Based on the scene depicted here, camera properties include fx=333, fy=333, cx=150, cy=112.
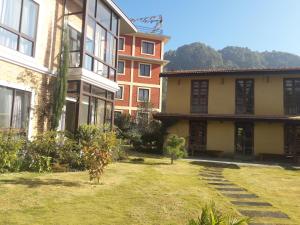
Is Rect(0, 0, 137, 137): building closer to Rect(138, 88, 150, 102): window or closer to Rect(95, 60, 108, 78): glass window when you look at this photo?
Rect(95, 60, 108, 78): glass window

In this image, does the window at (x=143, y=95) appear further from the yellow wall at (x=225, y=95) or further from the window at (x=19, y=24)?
the window at (x=19, y=24)

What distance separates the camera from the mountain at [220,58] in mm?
75125

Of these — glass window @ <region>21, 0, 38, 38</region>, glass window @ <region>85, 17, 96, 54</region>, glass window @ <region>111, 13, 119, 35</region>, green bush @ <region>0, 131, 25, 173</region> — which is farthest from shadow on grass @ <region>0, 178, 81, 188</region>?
glass window @ <region>111, 13, 119, 35</region>

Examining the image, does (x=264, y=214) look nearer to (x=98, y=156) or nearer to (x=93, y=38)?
(x=98, y=156)

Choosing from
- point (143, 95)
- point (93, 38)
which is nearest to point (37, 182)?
point (93, 38)

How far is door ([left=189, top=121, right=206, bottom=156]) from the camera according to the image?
2539 cm

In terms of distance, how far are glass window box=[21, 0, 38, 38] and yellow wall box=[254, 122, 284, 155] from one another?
1750 centimetres

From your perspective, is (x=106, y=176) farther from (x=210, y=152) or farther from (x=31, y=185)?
(x=210, y=152)

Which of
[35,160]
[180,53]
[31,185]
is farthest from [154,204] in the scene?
[180,53]

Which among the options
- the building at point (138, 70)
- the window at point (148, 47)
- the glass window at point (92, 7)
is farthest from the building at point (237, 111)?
the window at point (148, 47)

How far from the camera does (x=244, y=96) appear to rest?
25.2 meters

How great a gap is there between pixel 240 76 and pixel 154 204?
19.1 m

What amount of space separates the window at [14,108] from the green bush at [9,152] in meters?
0.98

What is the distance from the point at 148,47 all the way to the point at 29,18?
3046cm
